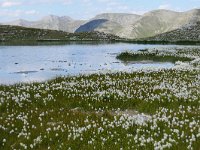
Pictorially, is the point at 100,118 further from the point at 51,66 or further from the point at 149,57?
the point at 149,57

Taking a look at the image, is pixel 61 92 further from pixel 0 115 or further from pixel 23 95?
pixel 0 115

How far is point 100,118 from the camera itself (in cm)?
1617

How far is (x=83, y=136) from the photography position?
13.4 metres

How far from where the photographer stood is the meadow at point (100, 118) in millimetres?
12797

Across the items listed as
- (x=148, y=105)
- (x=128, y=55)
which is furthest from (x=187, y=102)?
(x=128, y=55)

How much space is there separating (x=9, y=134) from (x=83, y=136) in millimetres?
3052

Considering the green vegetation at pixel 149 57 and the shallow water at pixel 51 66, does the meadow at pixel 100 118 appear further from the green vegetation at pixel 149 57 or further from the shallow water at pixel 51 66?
the green vegetation at pixel 149 57

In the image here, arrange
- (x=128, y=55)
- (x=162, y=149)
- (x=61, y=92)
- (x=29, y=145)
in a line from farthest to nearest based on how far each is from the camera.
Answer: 1. (x=128, y=55)
2. (x=61, y=92)
3. (x=29, y=145)
4. (x=162, y=149)

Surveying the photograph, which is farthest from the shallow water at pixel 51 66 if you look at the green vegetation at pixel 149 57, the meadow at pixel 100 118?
the meadow at pixel 100 118

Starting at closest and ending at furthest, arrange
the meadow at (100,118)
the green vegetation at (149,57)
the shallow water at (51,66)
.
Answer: the meadow at (100,118) < the shallow water at (51,66) < the green vegetation at (149,57)

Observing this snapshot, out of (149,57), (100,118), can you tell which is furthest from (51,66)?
(100,118)

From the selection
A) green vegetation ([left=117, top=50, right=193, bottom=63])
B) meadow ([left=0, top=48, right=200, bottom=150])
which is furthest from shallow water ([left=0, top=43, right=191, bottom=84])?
meadow ([left=0, top=48, right=200, bottom=150])

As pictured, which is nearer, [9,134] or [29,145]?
[29,145]

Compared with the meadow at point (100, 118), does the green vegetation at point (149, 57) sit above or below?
below
